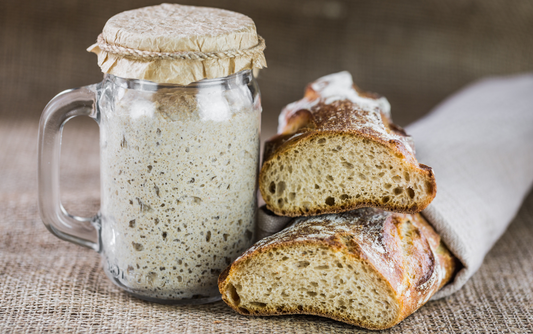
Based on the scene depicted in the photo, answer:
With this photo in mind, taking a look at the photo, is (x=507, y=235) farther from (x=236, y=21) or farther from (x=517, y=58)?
(x=517, y=58)

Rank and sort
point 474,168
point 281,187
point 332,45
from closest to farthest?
point 281,187 < point 474,168 < point 332,45

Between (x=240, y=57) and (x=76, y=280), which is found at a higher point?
(x=240, y=57)

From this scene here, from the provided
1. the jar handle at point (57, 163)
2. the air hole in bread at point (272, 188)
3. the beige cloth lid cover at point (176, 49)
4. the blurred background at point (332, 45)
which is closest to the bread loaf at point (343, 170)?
the air hole in bread at point (272, 188)

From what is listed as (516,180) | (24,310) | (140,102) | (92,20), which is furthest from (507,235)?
(92,20)

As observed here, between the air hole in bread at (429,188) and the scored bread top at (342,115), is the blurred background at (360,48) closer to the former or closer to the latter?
the scored bread top at (342,115)

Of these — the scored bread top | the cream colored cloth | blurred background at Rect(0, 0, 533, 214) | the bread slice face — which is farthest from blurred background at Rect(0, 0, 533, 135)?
the bread slice face

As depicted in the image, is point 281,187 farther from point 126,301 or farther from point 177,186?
point 126,301

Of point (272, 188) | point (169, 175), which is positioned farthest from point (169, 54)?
point (272, 188)
